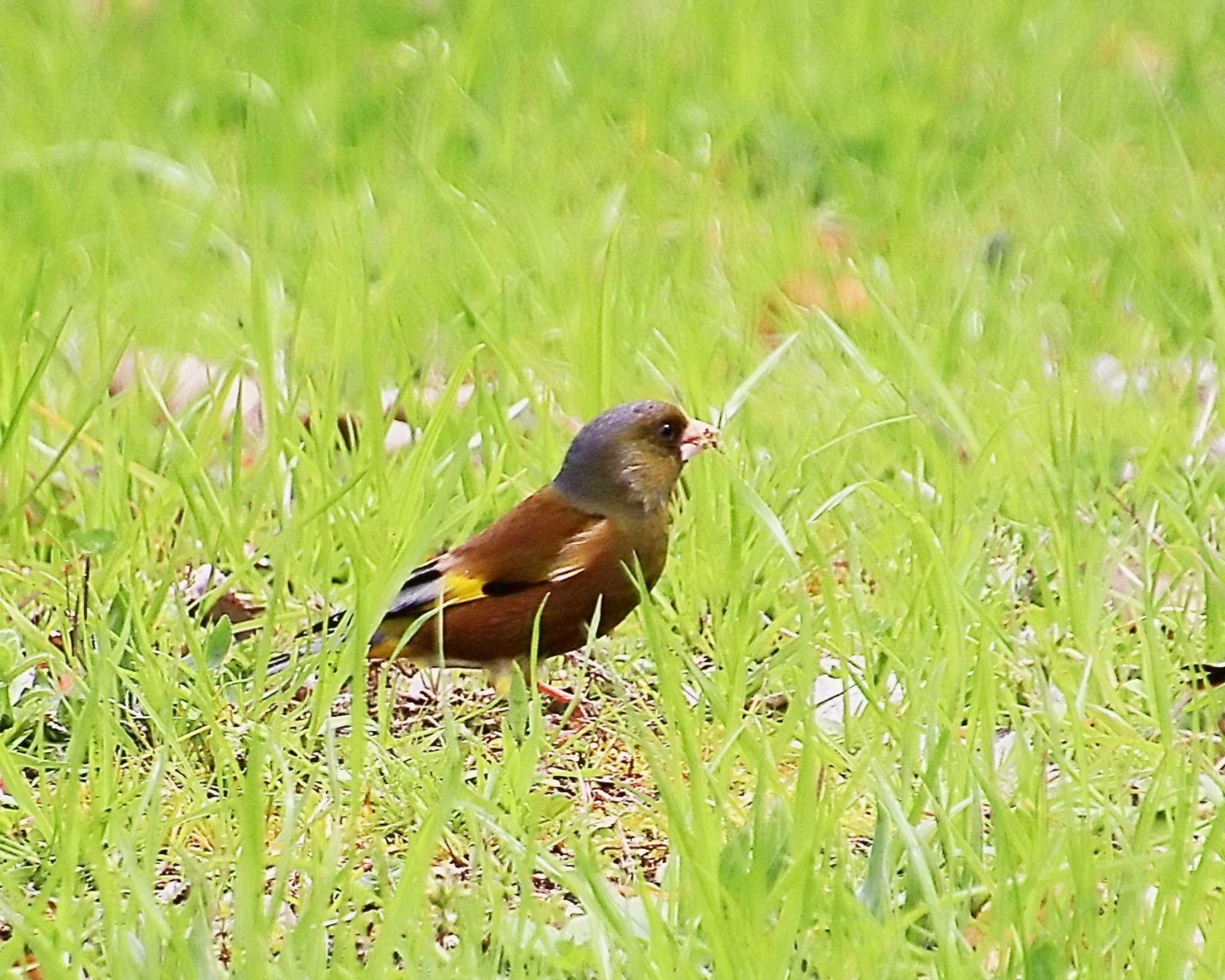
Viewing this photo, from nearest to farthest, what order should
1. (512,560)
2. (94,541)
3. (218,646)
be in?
(218,646) → (512,560) → (94,541)

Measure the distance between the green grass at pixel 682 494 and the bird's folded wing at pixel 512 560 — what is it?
4.9 inches


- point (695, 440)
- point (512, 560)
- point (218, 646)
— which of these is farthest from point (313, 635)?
point (695, 440)

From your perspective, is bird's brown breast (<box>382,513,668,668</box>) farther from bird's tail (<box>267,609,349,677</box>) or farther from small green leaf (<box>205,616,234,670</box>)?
small green leaf (<box>205,616,234,670</box>)

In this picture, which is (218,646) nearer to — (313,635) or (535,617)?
(313,635)

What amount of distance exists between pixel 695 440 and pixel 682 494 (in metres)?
0.26

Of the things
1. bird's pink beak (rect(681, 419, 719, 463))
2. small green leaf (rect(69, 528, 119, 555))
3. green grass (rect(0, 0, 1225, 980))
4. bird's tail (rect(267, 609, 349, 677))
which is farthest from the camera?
bird's pink beak (rect(681, 419, 719, 463))

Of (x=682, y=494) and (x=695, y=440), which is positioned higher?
(x=695, y=440)

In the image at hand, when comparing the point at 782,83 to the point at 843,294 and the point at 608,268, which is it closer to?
the point at 843,294

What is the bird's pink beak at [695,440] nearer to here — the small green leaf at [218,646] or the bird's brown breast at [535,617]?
the bird's brown breast at [535,617]

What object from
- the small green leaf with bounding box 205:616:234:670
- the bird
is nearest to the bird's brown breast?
the bird

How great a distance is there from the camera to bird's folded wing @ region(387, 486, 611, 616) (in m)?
3.32

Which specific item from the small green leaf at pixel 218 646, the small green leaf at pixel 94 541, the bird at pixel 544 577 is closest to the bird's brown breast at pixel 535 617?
the bird at pixel 544 577

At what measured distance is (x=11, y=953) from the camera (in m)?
2.17

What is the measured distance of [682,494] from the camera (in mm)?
3863
